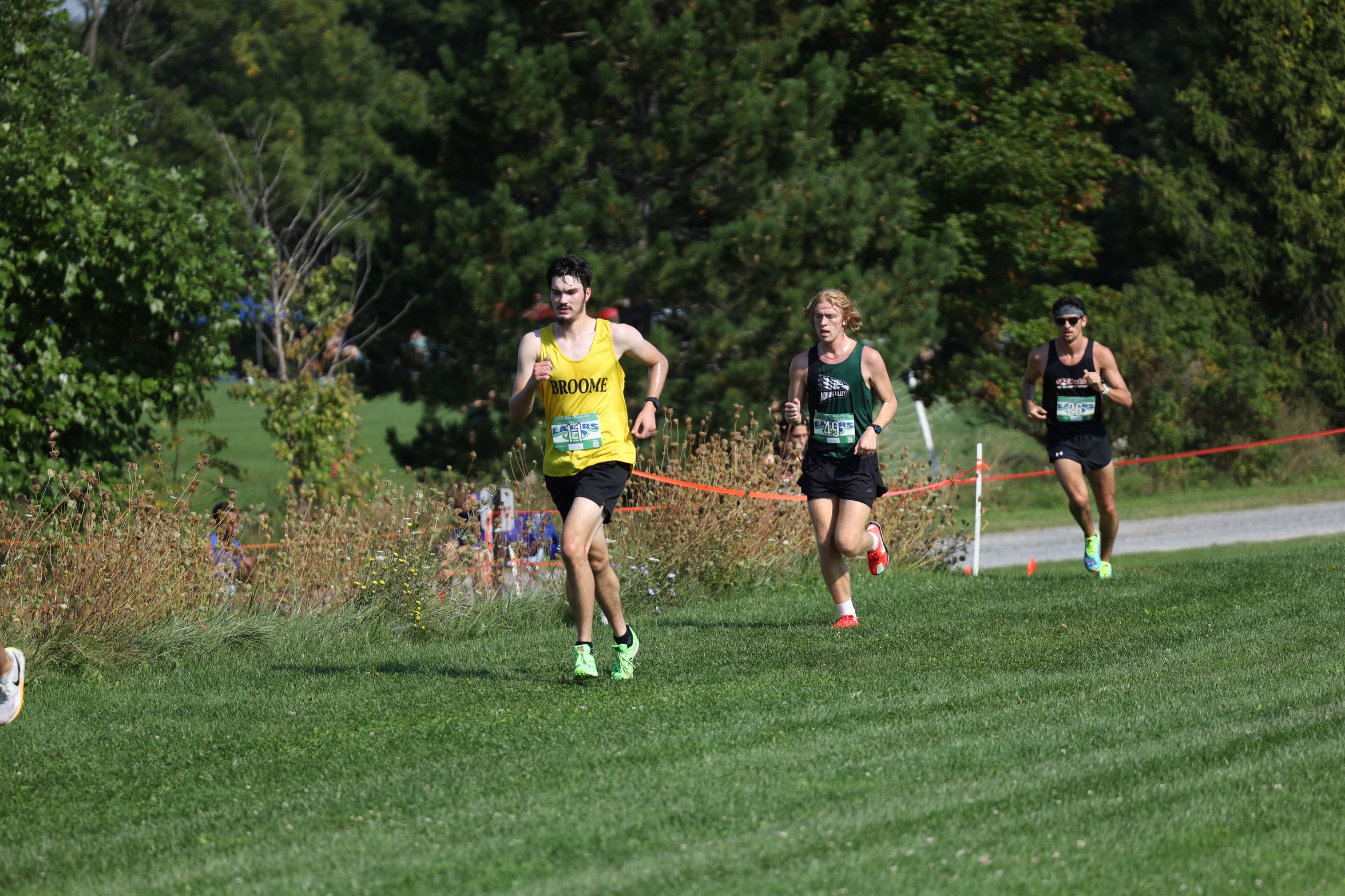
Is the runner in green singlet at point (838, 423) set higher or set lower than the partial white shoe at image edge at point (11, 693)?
A: higher

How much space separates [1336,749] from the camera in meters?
6.07

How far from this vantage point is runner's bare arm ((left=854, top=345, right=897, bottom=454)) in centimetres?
911

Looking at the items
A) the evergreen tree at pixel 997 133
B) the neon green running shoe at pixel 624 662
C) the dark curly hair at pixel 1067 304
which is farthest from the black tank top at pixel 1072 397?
the evergreen tree at pixel 997 133

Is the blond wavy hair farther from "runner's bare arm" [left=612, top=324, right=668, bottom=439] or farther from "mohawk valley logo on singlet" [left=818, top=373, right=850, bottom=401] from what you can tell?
"runner's bare arm" [left=612, top=324, right=668, bottom=439]

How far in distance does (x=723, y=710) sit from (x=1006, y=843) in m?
2.30

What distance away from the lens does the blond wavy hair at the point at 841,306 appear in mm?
9250

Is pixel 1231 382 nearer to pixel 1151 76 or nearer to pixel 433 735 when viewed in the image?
pixel 1151 76

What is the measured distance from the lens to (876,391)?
9445mm

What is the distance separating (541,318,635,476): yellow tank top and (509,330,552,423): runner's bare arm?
0.20ft

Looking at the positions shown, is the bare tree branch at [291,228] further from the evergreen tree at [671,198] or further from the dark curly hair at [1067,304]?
the dark curly hair at [1067,304]

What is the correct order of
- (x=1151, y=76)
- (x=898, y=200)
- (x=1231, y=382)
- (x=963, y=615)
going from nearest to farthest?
(x=963, y=615) → (x=898, y=200) → (x=1231, y=382) → (x=1151, y=76)

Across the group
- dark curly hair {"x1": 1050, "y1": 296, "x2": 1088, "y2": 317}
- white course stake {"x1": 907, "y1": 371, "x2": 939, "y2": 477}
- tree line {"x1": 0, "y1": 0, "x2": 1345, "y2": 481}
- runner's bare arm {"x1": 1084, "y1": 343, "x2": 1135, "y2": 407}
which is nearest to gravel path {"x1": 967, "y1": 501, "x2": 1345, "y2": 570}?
white course stake {"x1": 907, "y1": 371, "x2": 939, "y2": 477}

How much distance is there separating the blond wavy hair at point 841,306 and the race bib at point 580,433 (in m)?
1.89

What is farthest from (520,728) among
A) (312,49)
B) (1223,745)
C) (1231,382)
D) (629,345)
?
(312,49)
